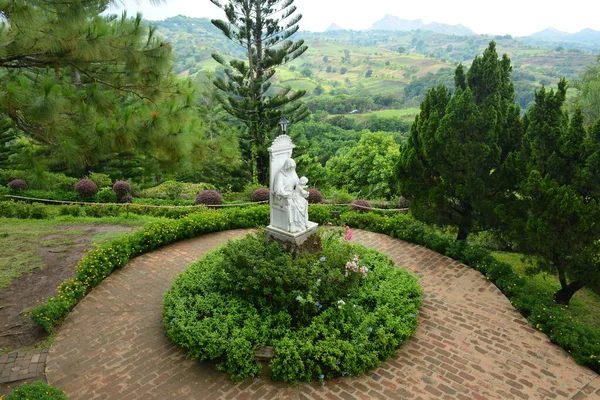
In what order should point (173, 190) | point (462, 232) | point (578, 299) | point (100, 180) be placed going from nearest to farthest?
point (578, 299) → point (462, 232) → point (100, 180) → point (173, 190)

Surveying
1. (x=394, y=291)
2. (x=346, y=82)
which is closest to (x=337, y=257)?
(x=394, y=291)

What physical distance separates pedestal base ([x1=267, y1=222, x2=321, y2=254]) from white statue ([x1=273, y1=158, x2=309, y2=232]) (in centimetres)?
11

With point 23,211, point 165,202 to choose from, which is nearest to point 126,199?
point 165,202

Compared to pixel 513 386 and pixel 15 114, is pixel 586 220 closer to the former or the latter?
pixel 513 386

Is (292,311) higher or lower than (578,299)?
higher

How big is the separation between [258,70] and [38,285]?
10.5 m

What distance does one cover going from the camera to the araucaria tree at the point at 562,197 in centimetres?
578

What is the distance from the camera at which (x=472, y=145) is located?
7.55m

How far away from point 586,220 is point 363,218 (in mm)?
4986

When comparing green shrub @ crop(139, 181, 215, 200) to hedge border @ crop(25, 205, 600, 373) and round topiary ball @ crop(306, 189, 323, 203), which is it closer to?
round topiary ball @ crop(306, 189, 323, 203)

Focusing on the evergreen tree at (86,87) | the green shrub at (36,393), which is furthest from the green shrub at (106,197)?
the green shrub at (36,393)

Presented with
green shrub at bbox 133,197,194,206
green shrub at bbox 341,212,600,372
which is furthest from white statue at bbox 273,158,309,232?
green shrub at bbox 133,197,194,206

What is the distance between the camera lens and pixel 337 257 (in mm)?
6426

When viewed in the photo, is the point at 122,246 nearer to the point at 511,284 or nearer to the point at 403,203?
the point at 511,284
